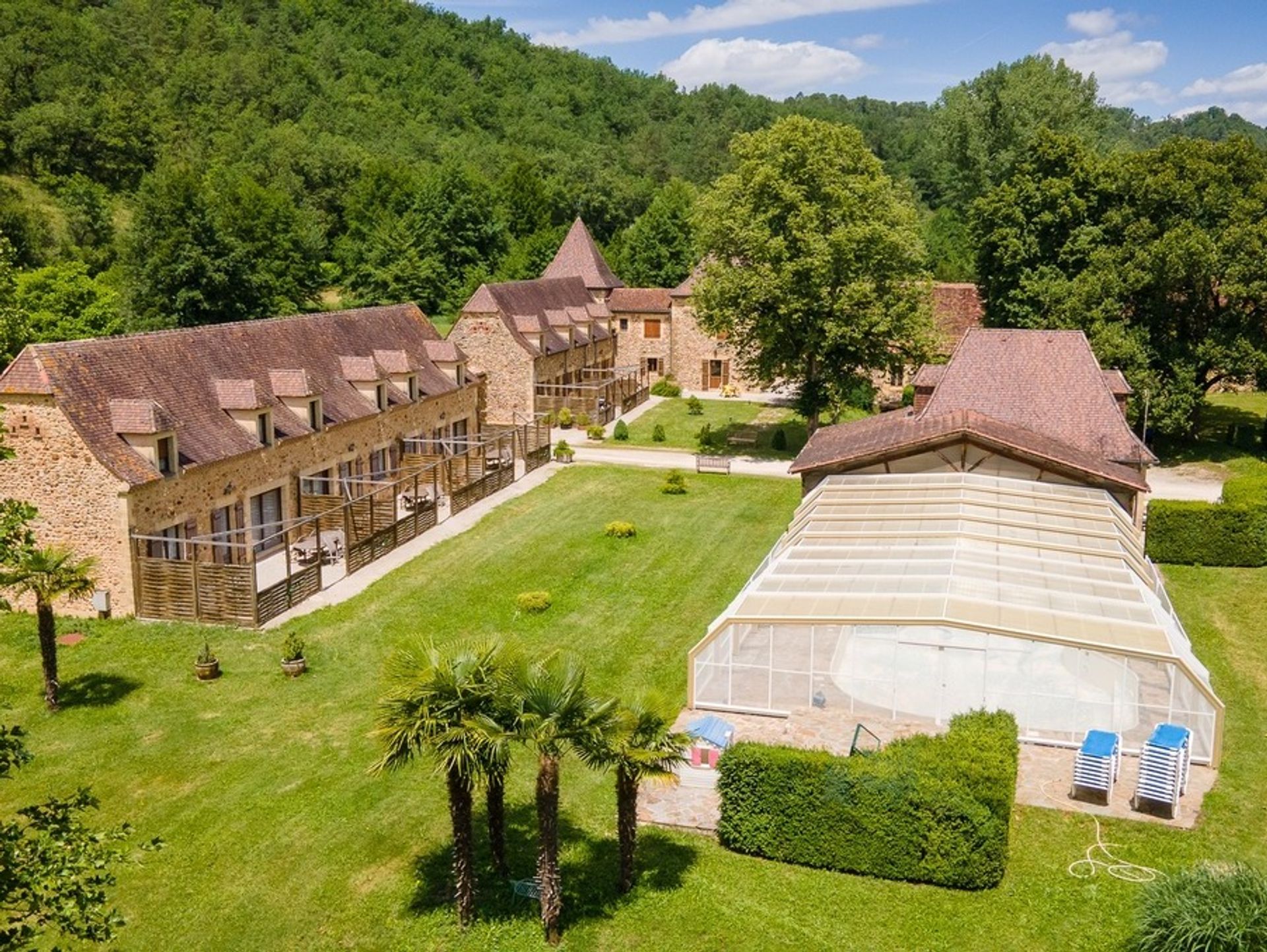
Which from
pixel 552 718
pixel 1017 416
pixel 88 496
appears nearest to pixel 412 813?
pixel 552 718

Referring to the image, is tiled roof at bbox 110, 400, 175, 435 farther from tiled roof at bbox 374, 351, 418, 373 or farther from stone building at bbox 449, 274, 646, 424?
stone building at bbox 449, 274, 646, 424

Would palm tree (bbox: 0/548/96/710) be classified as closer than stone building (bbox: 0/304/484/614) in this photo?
Yes

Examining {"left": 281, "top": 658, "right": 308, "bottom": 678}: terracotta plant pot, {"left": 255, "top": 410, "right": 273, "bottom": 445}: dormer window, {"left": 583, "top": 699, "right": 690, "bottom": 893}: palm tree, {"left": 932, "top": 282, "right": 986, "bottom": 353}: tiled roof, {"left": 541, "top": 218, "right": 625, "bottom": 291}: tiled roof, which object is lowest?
{"left": 281, "top": 658, "right": 308, "bottom": 678}: terracotta plant pot

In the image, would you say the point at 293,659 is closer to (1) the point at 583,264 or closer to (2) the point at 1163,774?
(2) the point at 1163,774

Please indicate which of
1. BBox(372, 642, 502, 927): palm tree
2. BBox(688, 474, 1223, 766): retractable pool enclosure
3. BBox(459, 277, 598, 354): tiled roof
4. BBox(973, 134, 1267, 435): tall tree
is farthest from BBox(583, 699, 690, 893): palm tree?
BBox(459, 277, 598, 354): tiled roof

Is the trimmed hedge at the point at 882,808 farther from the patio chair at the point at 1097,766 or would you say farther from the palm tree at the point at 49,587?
the palm tree at the point at 49,587

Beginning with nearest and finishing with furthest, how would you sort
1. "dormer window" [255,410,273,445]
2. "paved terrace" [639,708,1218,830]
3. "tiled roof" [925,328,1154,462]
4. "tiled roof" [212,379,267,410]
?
"paved terrace" [639,708,1218,830], "tiled roof" [212,379,267,410], "dormer window" [255,410,273,445], "tiled roof" [925,328,1154,462]

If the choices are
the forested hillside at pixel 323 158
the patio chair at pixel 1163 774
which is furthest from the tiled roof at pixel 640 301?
the patio chair at pixel 1163 774

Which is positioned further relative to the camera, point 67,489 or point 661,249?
point 661,249
